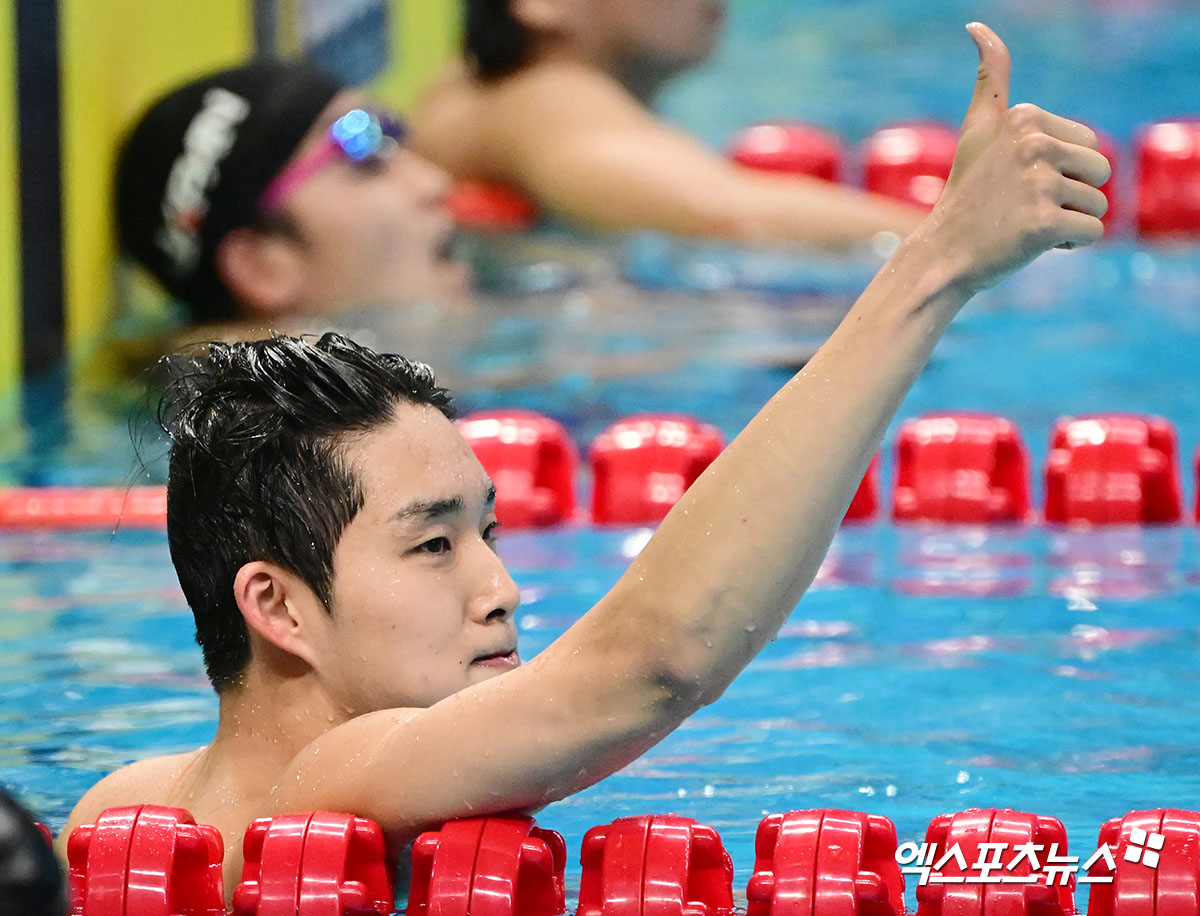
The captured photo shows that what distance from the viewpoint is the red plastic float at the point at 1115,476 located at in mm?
3580

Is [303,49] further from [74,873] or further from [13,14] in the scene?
[74,873]

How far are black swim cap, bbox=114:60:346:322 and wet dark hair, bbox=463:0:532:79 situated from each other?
2.66 ft

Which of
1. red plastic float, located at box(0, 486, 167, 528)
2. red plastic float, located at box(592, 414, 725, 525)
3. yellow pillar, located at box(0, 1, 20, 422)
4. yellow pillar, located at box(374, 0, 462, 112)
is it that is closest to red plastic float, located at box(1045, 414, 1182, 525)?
red plastic float, located at box(592, 414, 725, 525)

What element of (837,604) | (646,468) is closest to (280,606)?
(837,604)

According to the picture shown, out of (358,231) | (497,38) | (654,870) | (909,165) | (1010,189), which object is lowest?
(654,870)

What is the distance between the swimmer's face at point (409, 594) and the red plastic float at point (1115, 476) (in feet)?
6.62

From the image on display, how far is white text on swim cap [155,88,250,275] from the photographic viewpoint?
4898 mm

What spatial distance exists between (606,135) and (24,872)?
4.36 meters

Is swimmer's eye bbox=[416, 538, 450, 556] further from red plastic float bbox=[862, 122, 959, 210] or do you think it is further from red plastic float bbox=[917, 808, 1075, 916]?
red plastic float bbox=[862, 122, 959, 210]

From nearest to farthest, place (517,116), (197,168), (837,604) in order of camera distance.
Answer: (837,604) → (197,168) → (517,116)

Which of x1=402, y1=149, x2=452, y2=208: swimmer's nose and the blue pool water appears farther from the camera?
x1=402, y1=149, x2=452, y2=208: swimmer's nose

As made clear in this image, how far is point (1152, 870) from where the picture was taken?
1.70 meters

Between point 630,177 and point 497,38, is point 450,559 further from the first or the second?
point 497,38

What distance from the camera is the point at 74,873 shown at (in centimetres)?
184
